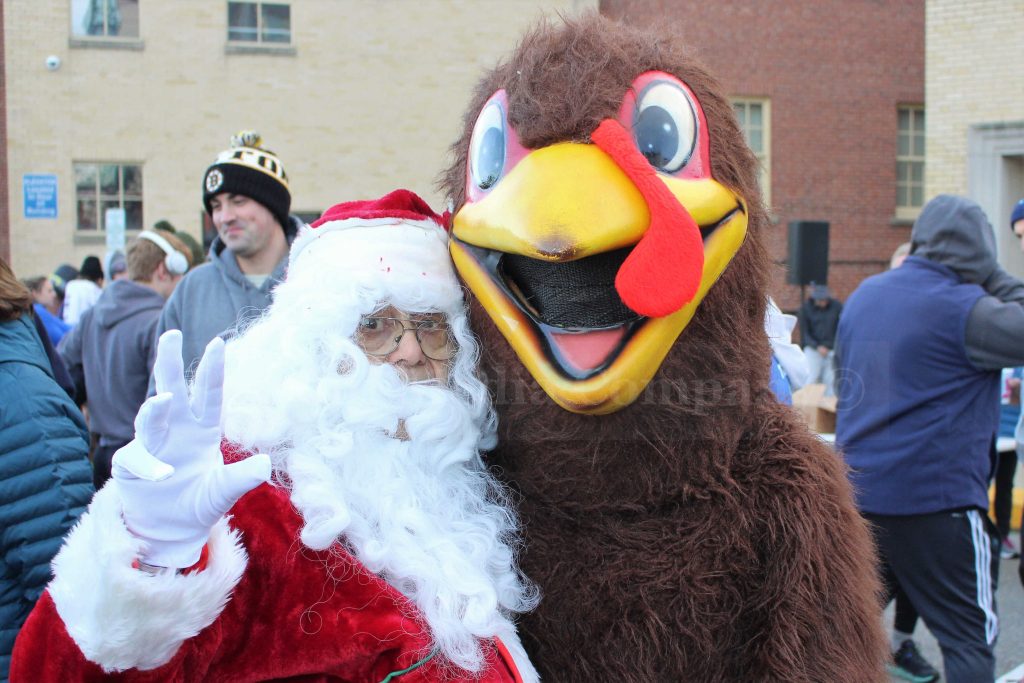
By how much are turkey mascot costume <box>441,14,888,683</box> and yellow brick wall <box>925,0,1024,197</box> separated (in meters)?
9.94

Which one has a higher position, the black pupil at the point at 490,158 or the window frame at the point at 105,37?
the window frame at the point at 105,37

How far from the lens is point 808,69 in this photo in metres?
15.6

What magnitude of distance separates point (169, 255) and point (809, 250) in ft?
23.4

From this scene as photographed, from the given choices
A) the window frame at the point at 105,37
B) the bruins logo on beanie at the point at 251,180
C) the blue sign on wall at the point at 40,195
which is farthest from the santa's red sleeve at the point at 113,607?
the window frame at the point at 105,37

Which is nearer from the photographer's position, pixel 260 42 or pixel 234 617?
pixel 234 617

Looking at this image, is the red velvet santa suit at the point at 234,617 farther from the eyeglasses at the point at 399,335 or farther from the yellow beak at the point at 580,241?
the yellow beak at the point at 580,241

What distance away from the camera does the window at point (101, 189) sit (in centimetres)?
1422

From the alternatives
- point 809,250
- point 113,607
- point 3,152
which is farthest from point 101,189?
point 113,607

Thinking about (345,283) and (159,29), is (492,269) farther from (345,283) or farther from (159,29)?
(159,29)

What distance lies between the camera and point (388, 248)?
183cm

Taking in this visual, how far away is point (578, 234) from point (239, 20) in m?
14.7

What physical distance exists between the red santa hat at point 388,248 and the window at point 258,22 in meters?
13.9

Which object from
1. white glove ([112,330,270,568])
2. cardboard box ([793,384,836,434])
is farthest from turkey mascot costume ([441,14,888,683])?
cardboard box ([793,384,836,434])

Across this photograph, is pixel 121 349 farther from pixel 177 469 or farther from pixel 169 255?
pixel 177 469
